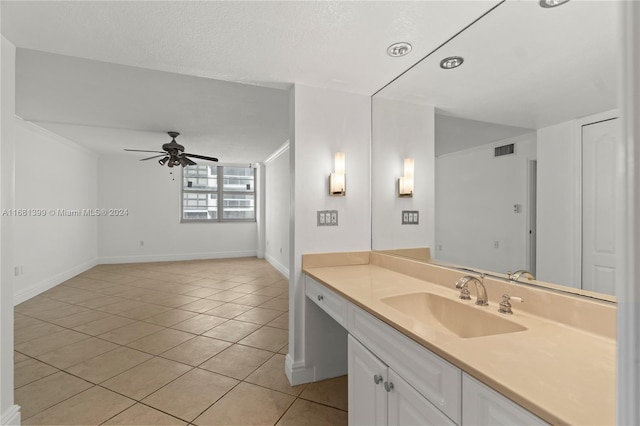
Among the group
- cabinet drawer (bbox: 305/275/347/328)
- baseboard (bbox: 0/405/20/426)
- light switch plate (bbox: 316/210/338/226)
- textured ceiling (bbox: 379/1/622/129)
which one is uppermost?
textured ceiling (bbox: 379/1/622/129)

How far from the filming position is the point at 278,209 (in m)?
6.29

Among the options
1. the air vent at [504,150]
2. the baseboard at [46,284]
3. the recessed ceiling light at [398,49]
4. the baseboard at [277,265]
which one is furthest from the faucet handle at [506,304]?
the baseboard at [46,284]

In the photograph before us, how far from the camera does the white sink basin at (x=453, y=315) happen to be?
3.96 ft

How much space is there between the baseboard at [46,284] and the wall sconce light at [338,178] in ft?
14.9

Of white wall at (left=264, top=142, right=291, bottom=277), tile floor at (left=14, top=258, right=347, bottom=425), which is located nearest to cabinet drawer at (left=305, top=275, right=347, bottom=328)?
tile floor at (left=14, top=258, right=347, bottom=425)

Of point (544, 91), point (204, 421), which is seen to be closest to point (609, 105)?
point (544, 91)

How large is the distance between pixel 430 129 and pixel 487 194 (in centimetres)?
71

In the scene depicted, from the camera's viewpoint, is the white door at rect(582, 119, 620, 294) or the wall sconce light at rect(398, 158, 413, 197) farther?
the wall sconce light at rect(398, 158, 413, 197)

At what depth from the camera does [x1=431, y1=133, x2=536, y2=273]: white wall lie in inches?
52.1

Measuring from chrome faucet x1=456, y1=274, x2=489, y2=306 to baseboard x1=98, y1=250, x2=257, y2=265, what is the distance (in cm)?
708

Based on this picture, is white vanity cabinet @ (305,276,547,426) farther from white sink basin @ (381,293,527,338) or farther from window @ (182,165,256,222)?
window @ (182,165,256,222)

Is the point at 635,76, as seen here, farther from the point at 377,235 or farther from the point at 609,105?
the point at 377,235

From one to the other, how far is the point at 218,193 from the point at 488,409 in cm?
780

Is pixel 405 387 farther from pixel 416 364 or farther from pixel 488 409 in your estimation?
pixel 488 409
